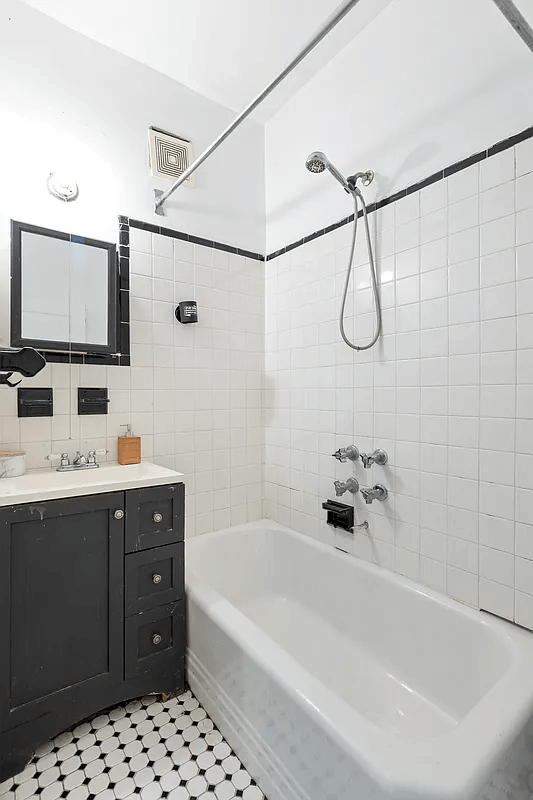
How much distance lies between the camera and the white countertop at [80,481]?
1.26 m

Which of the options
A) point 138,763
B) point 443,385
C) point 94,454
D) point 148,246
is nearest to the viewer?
point 138,763

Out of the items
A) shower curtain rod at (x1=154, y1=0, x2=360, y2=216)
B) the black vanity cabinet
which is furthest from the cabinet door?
shower curtain rod at (x1=154, y1=0, x2=360, y2=216)

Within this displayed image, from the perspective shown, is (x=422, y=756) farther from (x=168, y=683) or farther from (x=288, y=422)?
(x=288, y=422)

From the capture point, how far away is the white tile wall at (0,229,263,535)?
1725 mm

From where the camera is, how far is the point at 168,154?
1990 millimetres

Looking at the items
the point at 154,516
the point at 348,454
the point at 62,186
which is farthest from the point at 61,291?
the point at 348,454

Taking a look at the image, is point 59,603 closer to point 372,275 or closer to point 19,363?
point 19,363

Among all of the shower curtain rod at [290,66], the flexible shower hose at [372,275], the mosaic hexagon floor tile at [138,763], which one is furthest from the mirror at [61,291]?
the mosaic hexagon floor tile at [138,763]

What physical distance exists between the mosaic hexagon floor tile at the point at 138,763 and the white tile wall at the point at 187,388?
0.81 m

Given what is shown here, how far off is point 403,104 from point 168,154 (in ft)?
3.54

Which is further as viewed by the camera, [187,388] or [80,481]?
[187,388]

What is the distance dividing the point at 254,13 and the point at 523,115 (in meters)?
1.17

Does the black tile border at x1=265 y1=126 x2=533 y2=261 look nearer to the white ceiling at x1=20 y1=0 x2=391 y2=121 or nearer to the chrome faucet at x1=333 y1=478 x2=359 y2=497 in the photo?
the white ceiling at x1=20 y1=0 x2=391 y2=121

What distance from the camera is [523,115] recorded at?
1267mm
